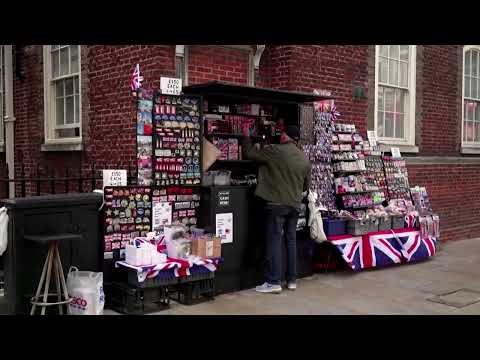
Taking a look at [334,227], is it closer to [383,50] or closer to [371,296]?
[371,296]

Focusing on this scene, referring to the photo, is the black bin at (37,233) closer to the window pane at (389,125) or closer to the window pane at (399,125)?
the window pane at (389,125)

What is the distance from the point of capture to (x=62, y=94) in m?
9.46

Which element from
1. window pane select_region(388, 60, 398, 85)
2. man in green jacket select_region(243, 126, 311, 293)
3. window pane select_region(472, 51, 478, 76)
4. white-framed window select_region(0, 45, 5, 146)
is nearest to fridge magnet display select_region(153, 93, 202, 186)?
man in green jacket select_region(243, 126, 311, 293)

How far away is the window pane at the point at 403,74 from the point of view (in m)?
10.6

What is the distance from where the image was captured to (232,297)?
652 cm

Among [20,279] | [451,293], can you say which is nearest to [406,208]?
[451,293]

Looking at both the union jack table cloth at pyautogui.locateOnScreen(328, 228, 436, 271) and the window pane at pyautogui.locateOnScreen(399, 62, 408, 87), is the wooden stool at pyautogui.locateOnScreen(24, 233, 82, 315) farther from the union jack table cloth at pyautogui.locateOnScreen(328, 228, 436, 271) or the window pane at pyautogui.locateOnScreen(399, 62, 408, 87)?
the window pane at pyautogui.locateOnScreen(399, 62, 408, 87)

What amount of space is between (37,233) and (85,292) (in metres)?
0.73

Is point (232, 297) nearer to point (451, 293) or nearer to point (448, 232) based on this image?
point (451, 293)

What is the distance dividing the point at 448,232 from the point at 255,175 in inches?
214

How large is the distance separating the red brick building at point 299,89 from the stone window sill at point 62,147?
0.02 metres

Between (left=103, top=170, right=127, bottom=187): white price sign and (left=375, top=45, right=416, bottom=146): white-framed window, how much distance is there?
17.8 ft

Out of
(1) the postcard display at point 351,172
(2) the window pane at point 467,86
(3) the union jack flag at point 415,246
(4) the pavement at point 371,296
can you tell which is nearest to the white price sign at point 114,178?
(4) the pavement at point 371,296

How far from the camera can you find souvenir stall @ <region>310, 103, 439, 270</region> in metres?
7.86
